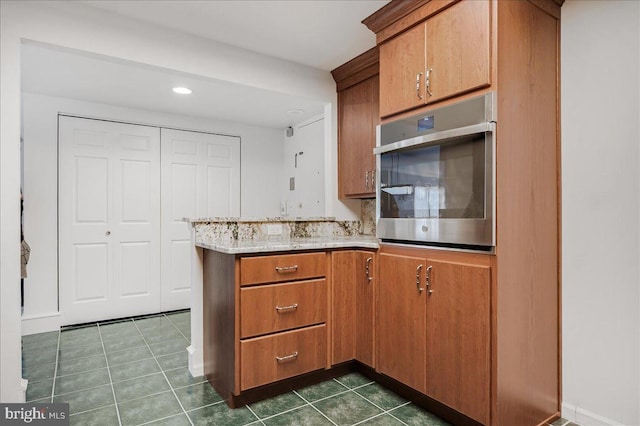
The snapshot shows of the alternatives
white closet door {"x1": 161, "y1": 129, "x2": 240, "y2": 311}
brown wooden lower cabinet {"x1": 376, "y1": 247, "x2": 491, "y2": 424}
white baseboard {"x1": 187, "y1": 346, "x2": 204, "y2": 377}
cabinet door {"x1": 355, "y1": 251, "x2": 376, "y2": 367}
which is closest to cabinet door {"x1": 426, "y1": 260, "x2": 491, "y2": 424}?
brown wooden lower cabinet {"x1": 376, "y1": 247, "x2": 491, "y2": 424}

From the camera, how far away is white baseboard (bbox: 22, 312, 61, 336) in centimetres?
333

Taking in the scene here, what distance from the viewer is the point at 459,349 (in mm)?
1759

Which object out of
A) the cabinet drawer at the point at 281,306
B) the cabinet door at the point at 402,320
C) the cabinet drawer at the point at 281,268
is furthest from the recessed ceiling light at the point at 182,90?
the cabinet door at the point at 402,320

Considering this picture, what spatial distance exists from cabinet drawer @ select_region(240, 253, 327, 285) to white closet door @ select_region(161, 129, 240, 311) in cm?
228

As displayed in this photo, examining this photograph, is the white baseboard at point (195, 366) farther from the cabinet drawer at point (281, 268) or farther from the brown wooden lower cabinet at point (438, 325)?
the brown wooden lower cabinet at point (438, 325)

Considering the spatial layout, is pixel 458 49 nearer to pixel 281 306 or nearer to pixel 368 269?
pixel 368 269

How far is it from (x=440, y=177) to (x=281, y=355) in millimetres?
1370

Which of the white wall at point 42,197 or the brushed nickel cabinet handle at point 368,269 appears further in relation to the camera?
the white wall at point 42,197

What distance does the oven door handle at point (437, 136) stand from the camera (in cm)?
162

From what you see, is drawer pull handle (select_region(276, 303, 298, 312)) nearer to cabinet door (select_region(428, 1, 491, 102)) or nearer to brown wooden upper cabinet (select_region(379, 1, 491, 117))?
brown wooden upper cabinet (select_region(379, 1, 491, 117))

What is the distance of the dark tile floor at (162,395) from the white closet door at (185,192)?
1.19m

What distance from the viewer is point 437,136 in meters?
1.84
